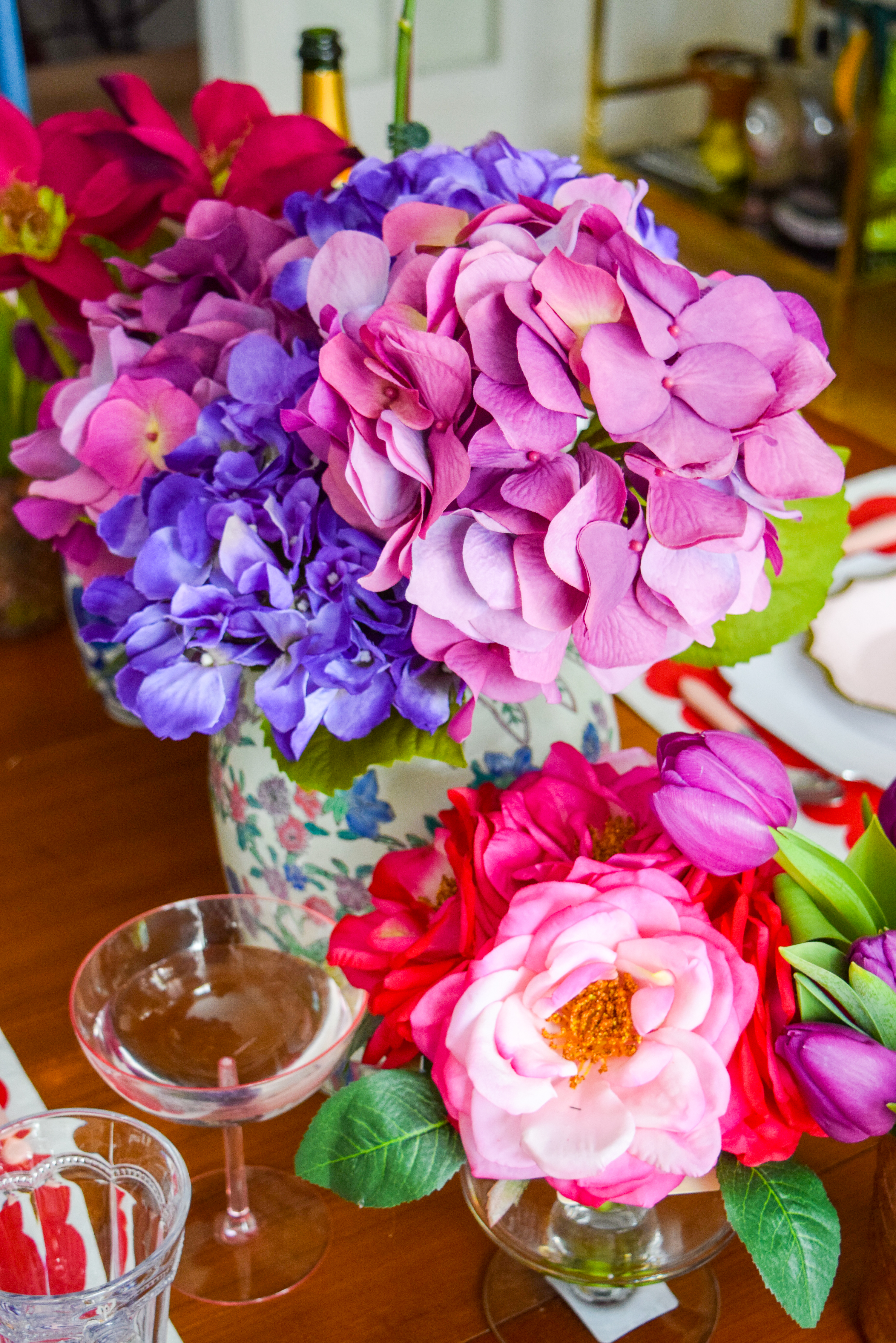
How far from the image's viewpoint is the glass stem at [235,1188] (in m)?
0.49

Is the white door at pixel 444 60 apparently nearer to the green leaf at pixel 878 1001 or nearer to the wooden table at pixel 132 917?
the wooden table at pixel 132 917

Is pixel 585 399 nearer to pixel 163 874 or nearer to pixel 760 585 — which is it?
pixel 760 585

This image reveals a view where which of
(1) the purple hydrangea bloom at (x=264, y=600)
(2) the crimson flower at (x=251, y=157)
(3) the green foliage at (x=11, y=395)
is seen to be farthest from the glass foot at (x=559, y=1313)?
(3) the green foliage at (x=11, y=395)

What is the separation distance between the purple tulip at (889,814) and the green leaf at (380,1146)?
0.16 metres

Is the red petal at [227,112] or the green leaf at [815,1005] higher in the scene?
the red petal at [227,112]

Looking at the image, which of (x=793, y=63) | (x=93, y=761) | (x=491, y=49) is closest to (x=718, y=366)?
(x=93, y=761)

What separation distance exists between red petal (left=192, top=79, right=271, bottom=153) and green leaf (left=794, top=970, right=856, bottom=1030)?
1.45 ft

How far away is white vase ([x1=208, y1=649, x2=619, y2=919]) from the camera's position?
1.65 feet

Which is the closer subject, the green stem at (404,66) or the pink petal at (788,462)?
the pink petal at (788,462)

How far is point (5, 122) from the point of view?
588 mm

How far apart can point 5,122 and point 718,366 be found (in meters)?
0.37

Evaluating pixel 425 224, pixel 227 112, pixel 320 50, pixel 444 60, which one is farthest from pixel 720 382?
pixel 444 60

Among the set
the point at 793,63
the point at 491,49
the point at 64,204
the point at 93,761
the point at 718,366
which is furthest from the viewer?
the point at 491,49

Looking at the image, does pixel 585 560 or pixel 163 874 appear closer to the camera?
pixel 585 560
